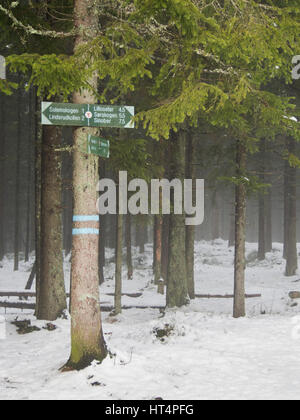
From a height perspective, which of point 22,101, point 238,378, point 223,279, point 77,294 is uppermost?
point 22,101

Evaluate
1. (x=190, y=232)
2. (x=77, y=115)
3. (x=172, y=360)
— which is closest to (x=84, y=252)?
(x=77, y=115)

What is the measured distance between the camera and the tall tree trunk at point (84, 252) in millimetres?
6891

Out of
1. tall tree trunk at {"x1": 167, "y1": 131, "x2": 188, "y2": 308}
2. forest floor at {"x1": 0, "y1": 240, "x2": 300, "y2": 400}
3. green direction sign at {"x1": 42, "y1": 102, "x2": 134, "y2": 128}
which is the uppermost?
green direction sign at {"x1": 42, "y1": 102, "x2": 134, "y2": 128}

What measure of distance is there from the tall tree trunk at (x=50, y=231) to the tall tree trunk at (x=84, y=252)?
394 cm

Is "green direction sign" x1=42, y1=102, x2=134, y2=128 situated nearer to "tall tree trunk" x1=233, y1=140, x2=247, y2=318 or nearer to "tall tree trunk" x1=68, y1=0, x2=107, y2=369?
"tall tree trunk" x1=68, y1=0, x2=107, y2=369

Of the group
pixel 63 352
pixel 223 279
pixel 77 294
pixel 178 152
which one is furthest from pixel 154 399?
pixel 223 279

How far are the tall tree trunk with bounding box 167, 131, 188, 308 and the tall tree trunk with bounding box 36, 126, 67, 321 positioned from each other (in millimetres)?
3982

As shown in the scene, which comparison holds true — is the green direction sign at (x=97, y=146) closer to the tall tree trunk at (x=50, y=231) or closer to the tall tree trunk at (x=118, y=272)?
the tall tree trunk at (x=50, y=231)

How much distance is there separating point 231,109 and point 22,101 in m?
20.9

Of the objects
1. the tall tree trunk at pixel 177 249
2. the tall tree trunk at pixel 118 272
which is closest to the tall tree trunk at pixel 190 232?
the tall tree trunk at pixel 177 249

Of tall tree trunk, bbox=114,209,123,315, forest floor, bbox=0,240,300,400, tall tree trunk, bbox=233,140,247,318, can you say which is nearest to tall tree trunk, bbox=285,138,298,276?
forest floor, bbox=0,240,300,400

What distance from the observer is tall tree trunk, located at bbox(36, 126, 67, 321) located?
35.6ft
